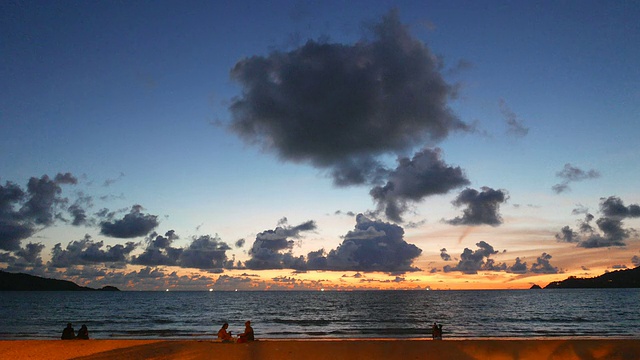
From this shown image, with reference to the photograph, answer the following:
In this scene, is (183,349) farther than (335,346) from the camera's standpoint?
No

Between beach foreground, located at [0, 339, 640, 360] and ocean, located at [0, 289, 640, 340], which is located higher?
beach foreground, located at [0, 339, 640, 360]

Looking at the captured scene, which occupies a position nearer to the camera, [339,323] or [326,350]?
[326,350]

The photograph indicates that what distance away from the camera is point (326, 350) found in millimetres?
24547

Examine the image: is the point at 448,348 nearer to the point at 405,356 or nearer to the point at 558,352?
the point at 405,356

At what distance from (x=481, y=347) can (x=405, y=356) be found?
518cm

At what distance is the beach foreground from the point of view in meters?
22.5

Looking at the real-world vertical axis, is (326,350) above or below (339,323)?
above

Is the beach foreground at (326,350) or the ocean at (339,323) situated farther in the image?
the ocean at (339,323)

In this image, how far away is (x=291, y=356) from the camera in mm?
22594

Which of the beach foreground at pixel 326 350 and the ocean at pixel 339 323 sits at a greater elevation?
the beach foreground at pixel 326 350

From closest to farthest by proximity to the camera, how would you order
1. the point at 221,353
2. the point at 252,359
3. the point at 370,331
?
the point at 252,359
the point at 221,353
the point at 370,331

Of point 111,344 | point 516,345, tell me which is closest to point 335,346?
point 516,345

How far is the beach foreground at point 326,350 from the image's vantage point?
22500 millimetres

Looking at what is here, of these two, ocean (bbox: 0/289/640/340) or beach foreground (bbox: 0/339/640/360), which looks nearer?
beach foreground (bbox: 0/339/640/360)
